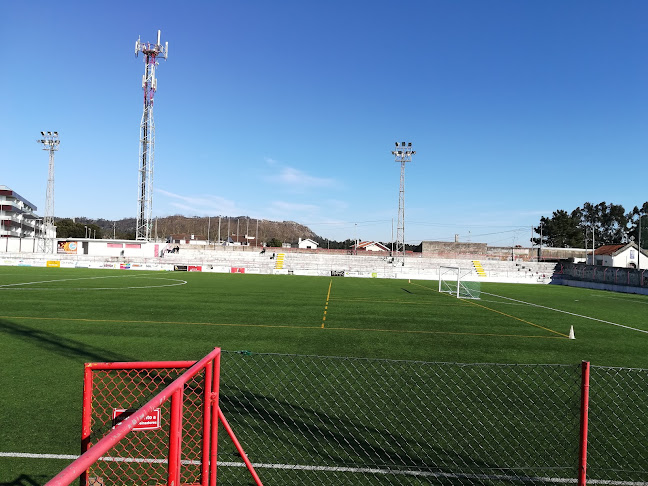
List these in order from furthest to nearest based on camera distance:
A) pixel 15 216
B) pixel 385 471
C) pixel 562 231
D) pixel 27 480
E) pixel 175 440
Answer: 1. pixel 562 231
2. pixel 15 216
3. pixel 385 471
4. pixel 27 480
5. pixel 175 440

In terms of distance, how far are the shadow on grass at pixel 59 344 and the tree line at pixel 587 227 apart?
105m

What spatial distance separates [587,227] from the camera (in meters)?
107

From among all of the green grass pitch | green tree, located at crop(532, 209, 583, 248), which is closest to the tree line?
green tree, located at crop(532, 209, 583, 248)

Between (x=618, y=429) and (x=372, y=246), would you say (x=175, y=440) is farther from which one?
(x=372, y=246)

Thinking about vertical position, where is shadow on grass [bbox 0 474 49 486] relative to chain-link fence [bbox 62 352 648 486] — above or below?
above

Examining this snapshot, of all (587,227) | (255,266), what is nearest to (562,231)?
(587,227)

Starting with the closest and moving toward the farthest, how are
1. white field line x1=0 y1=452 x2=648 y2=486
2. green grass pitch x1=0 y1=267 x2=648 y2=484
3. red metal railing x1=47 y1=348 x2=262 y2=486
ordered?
1. red metal railing x1=47 y1=348 x2=262 y2=486
2. white field line x1=0 y1=452 x2=648 y2=486
3. green grass pitch x1=0 y1=267 x2=648 y2=484

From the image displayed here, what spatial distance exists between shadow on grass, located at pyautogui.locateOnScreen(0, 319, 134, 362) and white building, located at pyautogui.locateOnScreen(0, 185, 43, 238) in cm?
7859

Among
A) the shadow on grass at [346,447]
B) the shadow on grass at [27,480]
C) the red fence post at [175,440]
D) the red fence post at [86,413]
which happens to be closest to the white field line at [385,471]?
the shadow on grass at [346,447]

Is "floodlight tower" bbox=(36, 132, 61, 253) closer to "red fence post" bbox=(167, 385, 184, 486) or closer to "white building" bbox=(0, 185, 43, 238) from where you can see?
"white building" bbox=(0, 185, 43, 238)

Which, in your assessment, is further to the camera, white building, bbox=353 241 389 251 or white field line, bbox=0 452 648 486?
white building, bbox=353 241 389 251

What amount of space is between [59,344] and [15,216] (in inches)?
3644

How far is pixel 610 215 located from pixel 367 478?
129 metres

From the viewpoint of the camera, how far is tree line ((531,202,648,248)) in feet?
326
